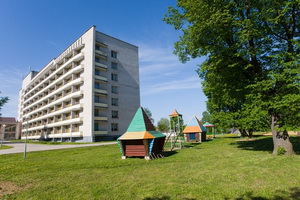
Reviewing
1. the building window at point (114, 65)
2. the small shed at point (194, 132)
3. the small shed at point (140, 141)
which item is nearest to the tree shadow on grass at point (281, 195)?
the small shed at point (140, 141)

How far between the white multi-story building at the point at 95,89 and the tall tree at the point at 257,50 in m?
27.3

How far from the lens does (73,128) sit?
37.9 meters

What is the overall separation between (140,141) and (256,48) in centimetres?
929

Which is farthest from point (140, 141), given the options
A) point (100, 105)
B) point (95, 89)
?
point (95, 89)

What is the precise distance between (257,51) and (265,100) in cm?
298

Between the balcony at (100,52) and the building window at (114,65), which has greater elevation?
the balcony at (100,52)

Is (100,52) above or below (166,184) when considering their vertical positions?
above

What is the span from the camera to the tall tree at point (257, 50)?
32.1ft

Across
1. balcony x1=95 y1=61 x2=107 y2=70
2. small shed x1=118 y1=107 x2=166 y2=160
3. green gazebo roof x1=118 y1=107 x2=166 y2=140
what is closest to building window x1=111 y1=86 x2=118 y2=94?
balcony x1=95 y1=61 x2=107 y2=70

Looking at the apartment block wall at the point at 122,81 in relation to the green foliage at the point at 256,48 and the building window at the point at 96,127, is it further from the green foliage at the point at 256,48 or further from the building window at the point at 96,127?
the green foliage at the point at 256,48

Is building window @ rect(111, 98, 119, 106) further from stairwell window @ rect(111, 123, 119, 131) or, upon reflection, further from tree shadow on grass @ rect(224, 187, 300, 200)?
tree shadow on grass @ rect(224, 187, 300, 200)

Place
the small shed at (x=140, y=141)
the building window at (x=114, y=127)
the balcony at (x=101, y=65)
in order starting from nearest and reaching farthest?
1. the small shed at (x=140, y=141)
2. the balcony at (x=101, y=65)
3. the building window at (x=114, y=127)

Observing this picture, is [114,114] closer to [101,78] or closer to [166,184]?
[101,78]

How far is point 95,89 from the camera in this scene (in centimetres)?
3559
